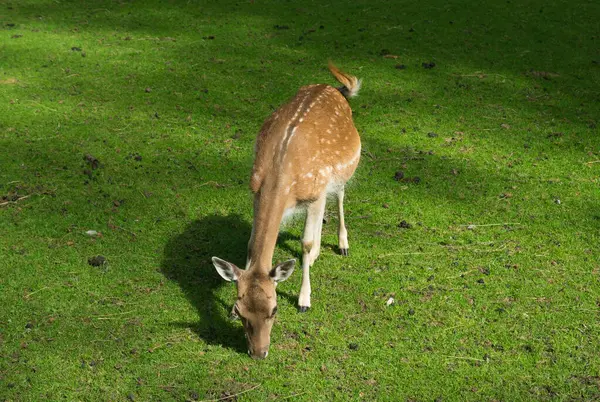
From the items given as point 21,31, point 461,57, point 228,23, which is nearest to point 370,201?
point 461,57

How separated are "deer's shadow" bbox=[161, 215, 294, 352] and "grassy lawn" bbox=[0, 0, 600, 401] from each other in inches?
0.8

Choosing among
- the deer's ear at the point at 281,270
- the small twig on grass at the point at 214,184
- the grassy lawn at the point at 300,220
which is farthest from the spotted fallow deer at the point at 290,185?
the small twig on grass at the point at 214,184

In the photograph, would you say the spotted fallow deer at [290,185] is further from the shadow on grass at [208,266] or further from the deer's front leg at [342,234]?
the shadow on grass at [208,266]

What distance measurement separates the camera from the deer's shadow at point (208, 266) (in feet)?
16.2

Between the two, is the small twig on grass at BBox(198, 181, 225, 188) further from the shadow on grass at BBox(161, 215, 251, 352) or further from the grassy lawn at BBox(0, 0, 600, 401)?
the shadow on grass at BBox(161, 215, 251, 352)

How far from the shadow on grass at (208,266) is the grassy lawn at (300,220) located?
0.02 meters

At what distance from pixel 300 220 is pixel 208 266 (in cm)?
111

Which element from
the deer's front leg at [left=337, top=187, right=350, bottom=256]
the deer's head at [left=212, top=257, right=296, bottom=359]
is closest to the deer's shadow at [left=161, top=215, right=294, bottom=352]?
the deer's head at [left=212, top=257, right=296, bottom=359]

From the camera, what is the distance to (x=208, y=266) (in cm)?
561

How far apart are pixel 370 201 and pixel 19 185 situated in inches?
123

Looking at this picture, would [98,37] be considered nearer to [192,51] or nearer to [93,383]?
[192,51]

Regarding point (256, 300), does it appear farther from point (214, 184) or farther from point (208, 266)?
point (214, 184)

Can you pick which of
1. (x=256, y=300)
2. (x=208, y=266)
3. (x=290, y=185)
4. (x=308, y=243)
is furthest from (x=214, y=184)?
(x=256, y=300)

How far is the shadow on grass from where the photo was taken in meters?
4.94
